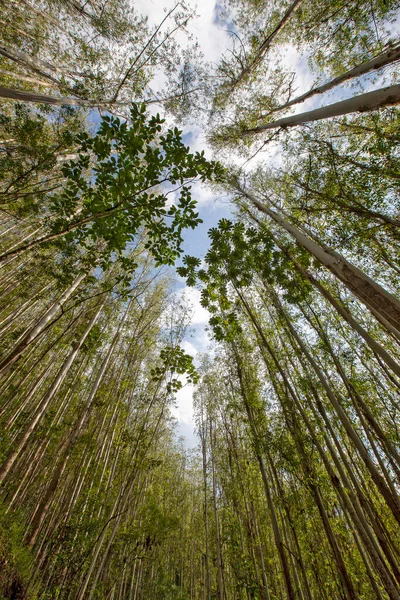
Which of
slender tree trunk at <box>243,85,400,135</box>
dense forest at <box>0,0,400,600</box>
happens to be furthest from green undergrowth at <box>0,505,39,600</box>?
slender tree trunk at <box>243,85,400,135</box>

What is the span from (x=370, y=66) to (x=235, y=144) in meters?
4.27

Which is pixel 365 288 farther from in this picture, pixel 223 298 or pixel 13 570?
pixel 13 570

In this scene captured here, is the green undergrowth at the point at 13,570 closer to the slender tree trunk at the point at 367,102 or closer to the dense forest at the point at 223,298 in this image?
the dense forest at the point at 223,298

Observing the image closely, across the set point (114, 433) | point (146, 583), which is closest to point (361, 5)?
point (114, 433)

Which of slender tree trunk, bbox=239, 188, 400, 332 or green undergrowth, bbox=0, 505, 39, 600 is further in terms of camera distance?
green undergrowth, bbox=0, 505, 39, 600

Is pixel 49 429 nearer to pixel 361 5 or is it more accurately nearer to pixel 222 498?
pixel 222 498

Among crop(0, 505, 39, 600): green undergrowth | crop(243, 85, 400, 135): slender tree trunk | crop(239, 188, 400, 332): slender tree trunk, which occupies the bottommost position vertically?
crop(0, 505, 39, 600): green undergrowth

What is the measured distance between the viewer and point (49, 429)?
449cm

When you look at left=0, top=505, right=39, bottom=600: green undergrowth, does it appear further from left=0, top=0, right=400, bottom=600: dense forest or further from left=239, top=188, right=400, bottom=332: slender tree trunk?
left=239, top=188, right=400, bottom=332: slender tree trunk

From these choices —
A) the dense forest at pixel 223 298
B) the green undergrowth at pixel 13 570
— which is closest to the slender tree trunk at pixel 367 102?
the dense forest at pixel 223 298

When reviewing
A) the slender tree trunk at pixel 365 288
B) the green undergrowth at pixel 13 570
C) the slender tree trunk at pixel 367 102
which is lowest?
the green undergrowth at pixel 13 570

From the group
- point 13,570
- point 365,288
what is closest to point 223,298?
point 365,288

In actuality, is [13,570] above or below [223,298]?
below

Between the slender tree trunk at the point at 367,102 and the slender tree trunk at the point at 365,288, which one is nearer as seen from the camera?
the slender tree trunk at the point at 365,288
